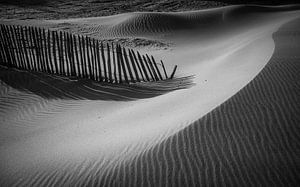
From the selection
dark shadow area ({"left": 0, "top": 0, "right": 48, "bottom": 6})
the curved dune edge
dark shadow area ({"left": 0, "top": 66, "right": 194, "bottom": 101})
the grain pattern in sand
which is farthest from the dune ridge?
dark shadow area ({"left": 0, "top": 0, "right": 48, "bottom": 6})

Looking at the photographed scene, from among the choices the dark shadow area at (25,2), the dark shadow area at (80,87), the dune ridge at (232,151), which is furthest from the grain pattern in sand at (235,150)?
the dark shadow area at (25,2)

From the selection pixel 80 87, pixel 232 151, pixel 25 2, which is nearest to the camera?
pixel 232 151

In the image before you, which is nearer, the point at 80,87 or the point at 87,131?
the point at 87,131

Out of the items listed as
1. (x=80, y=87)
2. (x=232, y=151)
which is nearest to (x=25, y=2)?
(x=80, y=87)

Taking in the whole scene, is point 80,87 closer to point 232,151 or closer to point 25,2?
point 232,151

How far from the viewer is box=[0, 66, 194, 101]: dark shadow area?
757 cm

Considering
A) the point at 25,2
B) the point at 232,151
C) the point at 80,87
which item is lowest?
the point at 80,87

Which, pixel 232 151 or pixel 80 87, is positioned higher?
pixel 232 151

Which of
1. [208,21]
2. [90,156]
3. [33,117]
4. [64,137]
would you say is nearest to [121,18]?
[208,21]

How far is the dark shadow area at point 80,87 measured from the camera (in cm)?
757

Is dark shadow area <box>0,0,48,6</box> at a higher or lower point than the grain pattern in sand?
higher

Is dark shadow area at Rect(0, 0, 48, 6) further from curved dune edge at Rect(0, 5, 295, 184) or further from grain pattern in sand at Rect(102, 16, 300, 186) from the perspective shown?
grain pattern in sand at Rect(102, 16, 300, 186)

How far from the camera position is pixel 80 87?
8070mm

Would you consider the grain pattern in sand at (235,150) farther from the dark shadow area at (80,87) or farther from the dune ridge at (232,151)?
the dark shadow area at (80,87)
